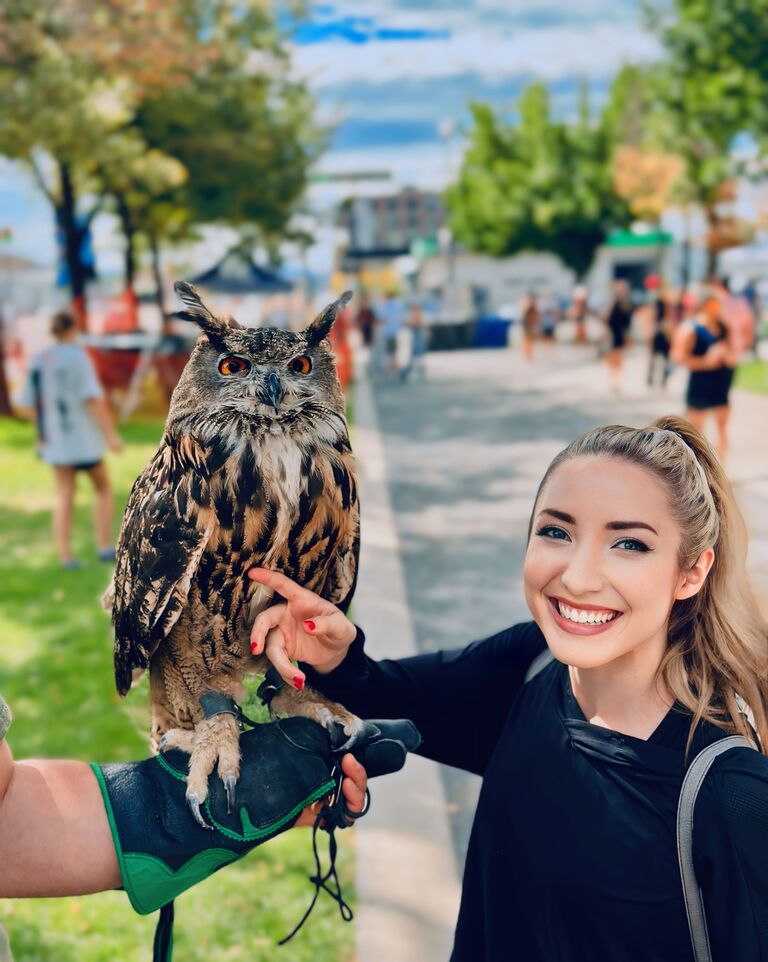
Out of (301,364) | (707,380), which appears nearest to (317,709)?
(301,364)

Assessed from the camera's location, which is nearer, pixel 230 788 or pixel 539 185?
pixel 230 788

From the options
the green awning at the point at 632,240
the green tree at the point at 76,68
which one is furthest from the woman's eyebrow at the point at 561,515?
the green awning at the point at 632,240

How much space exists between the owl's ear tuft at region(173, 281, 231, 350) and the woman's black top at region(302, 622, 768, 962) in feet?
2.09

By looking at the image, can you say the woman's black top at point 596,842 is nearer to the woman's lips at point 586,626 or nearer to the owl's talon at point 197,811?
the woman's lips at point 586,626

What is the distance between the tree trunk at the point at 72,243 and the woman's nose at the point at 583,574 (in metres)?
Result: 17.0

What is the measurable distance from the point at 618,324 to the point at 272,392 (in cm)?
1523

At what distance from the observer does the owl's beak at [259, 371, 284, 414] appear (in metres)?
1.74

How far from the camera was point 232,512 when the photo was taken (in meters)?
1.72

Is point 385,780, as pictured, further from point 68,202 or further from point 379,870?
point 68,202

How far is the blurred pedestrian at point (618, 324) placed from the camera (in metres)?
15.9

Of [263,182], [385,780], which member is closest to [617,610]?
[385,780]

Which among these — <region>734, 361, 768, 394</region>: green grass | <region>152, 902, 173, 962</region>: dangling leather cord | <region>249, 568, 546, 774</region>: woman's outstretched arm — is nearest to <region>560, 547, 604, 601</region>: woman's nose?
<region>249, 568, 546, 774</region>: woman's outstretched arm

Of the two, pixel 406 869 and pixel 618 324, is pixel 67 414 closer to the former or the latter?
pixel 406 869

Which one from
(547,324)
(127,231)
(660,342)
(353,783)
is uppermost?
(127,231)
